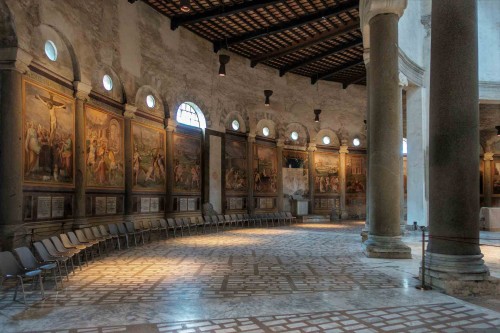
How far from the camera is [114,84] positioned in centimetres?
1488

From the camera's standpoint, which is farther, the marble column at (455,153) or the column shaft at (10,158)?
the column shaft at (10,158)

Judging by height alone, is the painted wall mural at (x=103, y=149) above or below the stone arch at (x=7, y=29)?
below

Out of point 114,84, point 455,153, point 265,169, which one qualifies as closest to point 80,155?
point 114,84

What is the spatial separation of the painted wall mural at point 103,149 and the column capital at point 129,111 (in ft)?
1.07

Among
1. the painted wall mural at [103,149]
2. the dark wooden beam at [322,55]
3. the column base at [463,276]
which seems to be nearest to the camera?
the column base at [463,276]

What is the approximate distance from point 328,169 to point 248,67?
890 cm

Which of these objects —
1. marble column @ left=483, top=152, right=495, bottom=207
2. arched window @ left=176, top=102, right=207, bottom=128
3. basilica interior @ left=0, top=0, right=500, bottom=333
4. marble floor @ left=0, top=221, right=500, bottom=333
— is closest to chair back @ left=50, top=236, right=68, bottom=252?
basilica interior @ left=0, top=0, right=500, bottom=333

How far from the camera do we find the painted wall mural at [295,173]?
25547mm

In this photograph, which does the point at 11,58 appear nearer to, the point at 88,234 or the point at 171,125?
the point at 88,234

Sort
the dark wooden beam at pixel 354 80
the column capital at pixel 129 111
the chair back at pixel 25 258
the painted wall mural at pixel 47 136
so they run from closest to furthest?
the chair back at pixel 25 258
the painted wall mural at pixel 47 136
the column capital at pixel 129 111
the dark wooden beam at pixel 354 80

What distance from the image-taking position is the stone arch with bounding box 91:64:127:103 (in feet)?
45.0

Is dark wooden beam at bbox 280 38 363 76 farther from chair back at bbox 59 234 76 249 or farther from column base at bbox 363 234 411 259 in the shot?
chair back at bbox 59 234 76 249

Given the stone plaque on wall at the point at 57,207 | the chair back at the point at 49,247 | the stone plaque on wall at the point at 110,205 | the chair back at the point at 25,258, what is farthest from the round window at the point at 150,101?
the chair back at the point at 25,258

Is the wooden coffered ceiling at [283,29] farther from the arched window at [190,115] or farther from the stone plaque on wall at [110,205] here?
the stone plaque on wall at [110,205]
